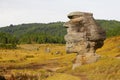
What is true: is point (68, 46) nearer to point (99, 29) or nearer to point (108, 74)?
point (99, 29)

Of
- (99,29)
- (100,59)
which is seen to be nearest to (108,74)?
(100,59)

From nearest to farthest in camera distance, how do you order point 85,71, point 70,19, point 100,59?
1. point 85,71
2. point 100,59
3. point 70,19

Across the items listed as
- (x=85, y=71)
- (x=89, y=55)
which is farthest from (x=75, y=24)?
(x=85, y=71)

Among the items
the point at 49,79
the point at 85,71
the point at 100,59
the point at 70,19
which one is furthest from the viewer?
the point at 70,19

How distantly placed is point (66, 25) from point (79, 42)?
360 cm

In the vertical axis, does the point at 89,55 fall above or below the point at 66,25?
below

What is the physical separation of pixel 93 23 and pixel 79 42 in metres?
3.57

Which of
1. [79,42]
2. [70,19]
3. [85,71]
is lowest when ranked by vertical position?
[85,71]

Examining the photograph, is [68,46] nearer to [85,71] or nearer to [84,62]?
[84,62]

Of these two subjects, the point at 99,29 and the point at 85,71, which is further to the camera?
the point at 99,29

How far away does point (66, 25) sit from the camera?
5481 centimetres

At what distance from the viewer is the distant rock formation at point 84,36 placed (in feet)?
173

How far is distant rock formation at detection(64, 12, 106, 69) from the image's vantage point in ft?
173

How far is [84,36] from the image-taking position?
52906mm
